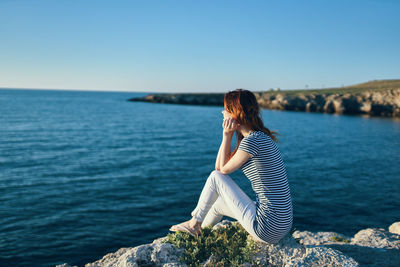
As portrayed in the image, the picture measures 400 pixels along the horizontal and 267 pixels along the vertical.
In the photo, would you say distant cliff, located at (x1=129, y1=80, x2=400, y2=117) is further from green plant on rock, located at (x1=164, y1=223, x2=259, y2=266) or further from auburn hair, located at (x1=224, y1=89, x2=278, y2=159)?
auburn hair, located at (x1=224, y1=89, x2=278, y2=159)

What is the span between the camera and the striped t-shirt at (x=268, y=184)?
4207 millimetres

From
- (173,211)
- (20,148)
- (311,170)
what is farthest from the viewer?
(20,148)

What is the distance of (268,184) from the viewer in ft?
14.1

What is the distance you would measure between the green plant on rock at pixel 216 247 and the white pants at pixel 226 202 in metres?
0.35

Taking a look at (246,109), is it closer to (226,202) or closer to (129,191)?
(226,202)

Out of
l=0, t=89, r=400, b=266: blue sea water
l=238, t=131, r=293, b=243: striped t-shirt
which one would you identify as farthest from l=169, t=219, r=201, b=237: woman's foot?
l=0, t=89, r=400, b=266: blue sea water

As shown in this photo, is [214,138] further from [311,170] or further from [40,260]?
[40,260]

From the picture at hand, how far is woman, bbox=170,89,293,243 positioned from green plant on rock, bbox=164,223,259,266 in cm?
38

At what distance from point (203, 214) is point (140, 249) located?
1.39 m

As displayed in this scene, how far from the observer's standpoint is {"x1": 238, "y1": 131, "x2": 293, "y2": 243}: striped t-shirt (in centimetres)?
421

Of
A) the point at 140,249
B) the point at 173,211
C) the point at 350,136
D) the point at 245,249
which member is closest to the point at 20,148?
the point at 173,211

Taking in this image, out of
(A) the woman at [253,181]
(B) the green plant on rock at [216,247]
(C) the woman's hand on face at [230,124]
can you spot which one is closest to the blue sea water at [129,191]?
(B) the green plant on rock at [216,247]

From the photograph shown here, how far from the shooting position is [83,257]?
8352 millimetres

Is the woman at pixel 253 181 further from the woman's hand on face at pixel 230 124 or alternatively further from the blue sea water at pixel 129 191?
the blue sea water at pixel 129 191
